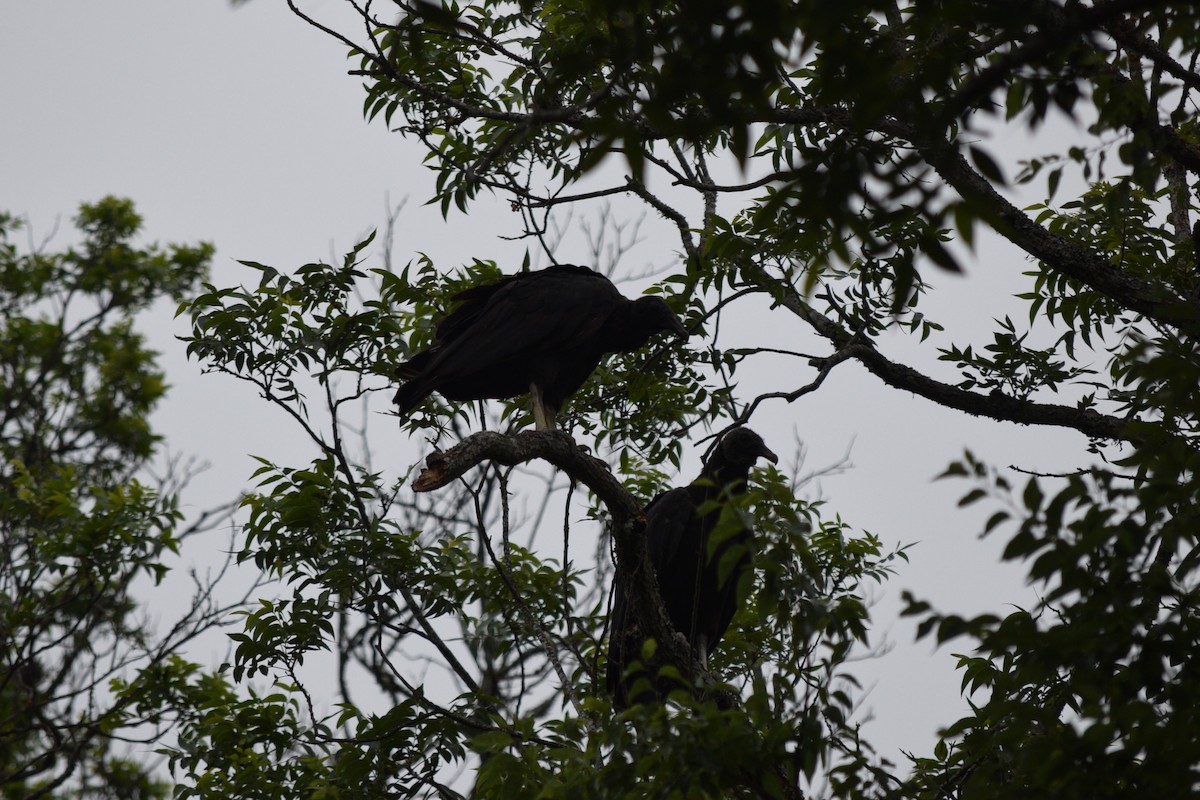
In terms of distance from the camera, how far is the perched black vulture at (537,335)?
4.05 m

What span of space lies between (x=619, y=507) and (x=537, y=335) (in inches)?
40.7

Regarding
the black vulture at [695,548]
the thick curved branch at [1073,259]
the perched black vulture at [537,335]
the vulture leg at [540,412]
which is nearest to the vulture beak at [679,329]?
the perched black vulture at [537,335]

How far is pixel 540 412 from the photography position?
417 centimetres

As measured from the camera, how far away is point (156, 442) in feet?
35.7

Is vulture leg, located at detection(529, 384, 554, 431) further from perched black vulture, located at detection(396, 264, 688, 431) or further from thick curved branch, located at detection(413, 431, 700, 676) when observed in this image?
thick curved branch, located at detection(413, 431, 700, 676)

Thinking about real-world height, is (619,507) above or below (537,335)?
below

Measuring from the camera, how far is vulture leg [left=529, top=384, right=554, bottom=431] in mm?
4133

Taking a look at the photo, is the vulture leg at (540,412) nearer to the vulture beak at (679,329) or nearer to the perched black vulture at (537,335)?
the perched black vulture at (537,335)

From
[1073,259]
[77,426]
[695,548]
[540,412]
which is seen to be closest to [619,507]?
[540,412]

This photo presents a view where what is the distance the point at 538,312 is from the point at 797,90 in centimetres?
130

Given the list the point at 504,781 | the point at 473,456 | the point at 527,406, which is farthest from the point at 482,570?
the point at 504,781

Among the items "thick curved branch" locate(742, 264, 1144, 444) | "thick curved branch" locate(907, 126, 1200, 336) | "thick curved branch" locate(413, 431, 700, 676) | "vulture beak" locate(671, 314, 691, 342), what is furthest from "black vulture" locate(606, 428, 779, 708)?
"thick curved branch" locate(907, 126, 1200, 336)

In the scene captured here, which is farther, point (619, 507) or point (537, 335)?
point (537, 335)

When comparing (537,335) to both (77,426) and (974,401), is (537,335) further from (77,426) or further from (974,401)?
(77,426)
